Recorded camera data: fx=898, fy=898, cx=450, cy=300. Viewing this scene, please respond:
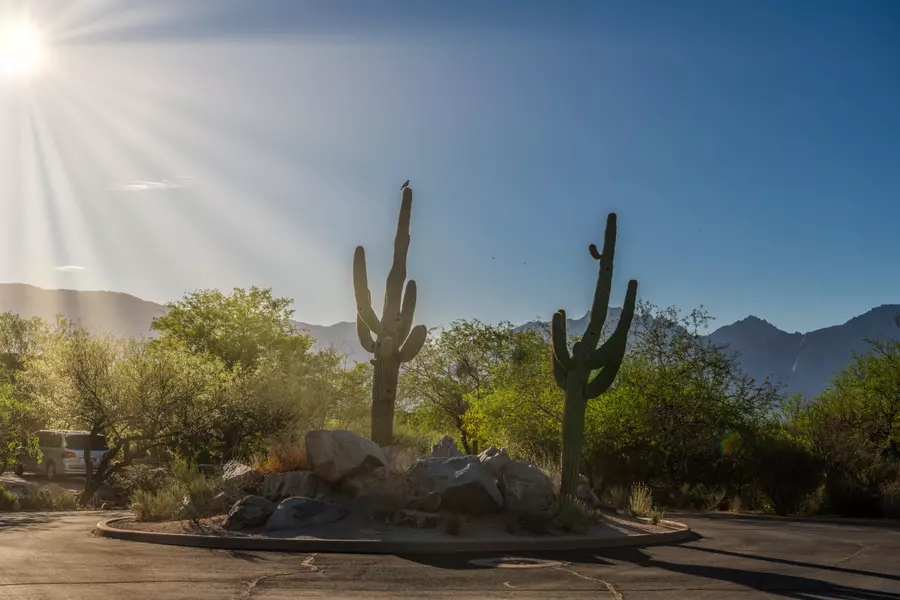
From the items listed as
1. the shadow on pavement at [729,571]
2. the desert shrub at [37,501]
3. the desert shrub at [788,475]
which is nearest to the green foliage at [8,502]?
the desert shrub at [37,501]

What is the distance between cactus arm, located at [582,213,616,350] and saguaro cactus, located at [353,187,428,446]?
13.1 feet

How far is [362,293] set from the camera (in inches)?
906

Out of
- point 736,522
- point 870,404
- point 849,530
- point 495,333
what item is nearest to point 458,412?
point 495,333

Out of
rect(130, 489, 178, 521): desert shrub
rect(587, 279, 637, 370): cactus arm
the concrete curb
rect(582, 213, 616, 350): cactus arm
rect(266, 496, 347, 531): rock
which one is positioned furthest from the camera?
rect(582, 213, 616, 350): cactus arm

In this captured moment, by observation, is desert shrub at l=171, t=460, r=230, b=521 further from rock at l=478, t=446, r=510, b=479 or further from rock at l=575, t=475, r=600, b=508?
rock at l=575, t=475, r=600, b=508

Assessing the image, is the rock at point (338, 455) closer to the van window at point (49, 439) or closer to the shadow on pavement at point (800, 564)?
the shadow on pavement at point (800, 564)

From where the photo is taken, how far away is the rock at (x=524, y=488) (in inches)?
682

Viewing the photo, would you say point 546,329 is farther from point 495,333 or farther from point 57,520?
point 57,520

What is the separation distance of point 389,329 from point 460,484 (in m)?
6.08

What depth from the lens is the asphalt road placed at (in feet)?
34.7

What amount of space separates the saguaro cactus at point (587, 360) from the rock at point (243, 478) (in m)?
6.57

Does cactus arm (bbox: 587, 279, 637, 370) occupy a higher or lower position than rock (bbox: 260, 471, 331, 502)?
higher

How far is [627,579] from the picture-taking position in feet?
39.4

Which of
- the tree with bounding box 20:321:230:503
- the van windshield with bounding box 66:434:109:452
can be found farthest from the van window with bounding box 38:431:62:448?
the tree with bounding box 20:321:230:503
